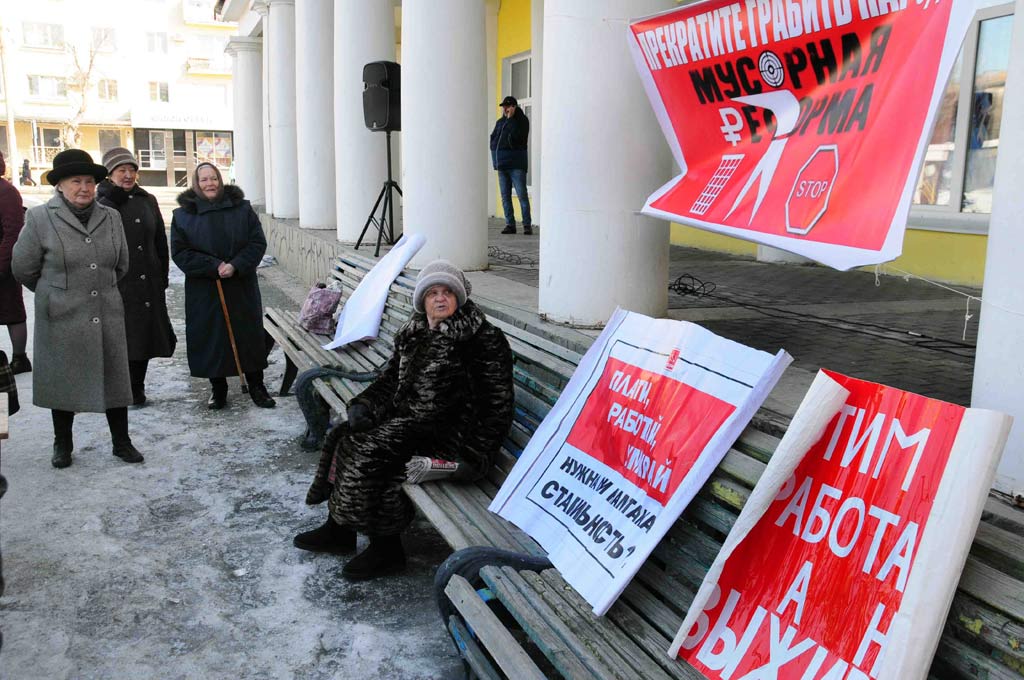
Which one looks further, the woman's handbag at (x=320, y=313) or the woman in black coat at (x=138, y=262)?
the woman's handbag at (x=320, y=313)

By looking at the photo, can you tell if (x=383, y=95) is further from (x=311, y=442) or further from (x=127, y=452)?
(x=127, y=452)

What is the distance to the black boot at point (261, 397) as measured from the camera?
22.5 ft

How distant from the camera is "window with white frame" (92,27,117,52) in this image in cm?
5047

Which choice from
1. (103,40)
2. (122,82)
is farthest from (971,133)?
(103,40)

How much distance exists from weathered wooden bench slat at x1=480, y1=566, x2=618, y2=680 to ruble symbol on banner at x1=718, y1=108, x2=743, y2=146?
7.03 feet

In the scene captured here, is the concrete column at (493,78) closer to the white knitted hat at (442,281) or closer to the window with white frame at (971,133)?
the window with white frame at (971,133)

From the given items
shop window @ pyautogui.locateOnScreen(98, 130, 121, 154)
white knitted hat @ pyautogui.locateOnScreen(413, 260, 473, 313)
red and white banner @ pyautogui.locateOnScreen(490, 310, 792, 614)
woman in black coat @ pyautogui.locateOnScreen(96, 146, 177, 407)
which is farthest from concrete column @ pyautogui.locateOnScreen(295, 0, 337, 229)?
shop window @ pyautogui.locateOnScreen(98, 130, 121, 154)

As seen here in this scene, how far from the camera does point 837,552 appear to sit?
89.3 inches

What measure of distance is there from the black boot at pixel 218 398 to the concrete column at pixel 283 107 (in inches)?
397

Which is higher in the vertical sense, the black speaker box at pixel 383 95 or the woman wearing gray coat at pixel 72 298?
the black speaker box at pixel 383 95

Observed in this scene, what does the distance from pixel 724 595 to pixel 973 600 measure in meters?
0.66

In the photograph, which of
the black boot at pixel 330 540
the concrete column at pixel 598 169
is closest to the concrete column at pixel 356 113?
the concrete column at pixel 598 169

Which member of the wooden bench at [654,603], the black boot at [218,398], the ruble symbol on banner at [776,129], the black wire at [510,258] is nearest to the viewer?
the wooden bench at [654,603]

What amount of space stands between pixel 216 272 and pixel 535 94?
32.7ft
